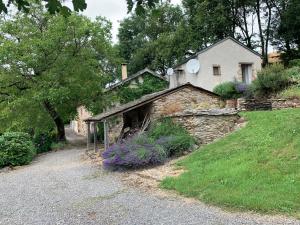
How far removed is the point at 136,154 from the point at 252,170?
5.14 meters

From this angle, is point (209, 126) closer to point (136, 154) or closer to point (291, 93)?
point (136, 154)

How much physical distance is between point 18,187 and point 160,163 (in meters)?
5.19

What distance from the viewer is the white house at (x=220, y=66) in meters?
29.2

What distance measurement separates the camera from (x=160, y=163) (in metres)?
14.9

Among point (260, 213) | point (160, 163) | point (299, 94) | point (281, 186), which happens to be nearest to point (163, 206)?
point (260, 213)

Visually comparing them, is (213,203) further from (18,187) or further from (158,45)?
(158,45)

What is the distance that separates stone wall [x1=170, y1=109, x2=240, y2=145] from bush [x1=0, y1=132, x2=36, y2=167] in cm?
971

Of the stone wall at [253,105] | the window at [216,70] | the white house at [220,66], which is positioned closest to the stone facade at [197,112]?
the stone wall at [253,105]

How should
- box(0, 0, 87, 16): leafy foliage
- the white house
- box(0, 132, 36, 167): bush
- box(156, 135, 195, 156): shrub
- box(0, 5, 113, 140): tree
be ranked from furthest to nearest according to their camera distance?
Answer: the white house
box(0, 5, 113, 140): tree
box(0, 132, 36, 167): bush
box(156, 135, 195, 156): shrub
box(0, 0, 87, 16): leafy foliage

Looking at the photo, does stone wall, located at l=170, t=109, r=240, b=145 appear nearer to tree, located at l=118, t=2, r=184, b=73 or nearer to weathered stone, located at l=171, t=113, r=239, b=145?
weathered stone, located at l=171, t=113, r=239, b=145

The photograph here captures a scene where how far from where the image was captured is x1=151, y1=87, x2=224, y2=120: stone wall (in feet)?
64.5

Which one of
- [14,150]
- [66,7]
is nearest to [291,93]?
[14,150]

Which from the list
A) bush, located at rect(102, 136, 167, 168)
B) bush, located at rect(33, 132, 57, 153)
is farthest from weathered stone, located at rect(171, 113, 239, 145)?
bush, located at rect(33, 132, 57, 153)

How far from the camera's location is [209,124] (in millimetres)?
16797
